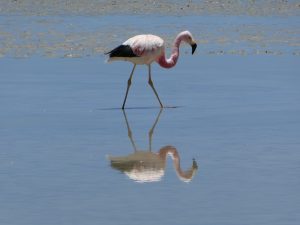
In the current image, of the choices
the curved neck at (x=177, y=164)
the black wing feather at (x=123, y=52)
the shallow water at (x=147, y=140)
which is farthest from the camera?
the black wing feather at (x=123, y=52)

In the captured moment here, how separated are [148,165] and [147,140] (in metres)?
1.21

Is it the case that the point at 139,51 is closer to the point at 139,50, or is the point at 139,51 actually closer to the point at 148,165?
the point at 139,50

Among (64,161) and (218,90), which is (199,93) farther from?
(64,161)

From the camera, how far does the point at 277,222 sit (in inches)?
247

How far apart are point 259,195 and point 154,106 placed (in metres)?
5.00

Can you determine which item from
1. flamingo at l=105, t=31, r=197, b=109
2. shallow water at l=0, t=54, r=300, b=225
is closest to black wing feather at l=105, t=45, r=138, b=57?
flamingo at l=105, t=31, r=197, b=109

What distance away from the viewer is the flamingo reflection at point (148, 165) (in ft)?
25.6

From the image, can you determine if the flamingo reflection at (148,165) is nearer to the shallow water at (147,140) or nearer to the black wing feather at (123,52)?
the shallow water at (147,140)

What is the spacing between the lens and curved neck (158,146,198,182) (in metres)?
7.78

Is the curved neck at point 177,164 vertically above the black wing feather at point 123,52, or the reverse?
the curved neck at point 177,164

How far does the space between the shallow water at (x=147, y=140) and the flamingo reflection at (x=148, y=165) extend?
73 mm

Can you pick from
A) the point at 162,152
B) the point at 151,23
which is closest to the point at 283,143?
the point at 162,152

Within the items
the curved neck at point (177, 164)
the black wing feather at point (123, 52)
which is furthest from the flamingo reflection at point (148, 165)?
the black wing feather at point (123, 52)

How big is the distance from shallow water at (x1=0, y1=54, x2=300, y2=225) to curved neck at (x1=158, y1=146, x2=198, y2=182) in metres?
0.06
